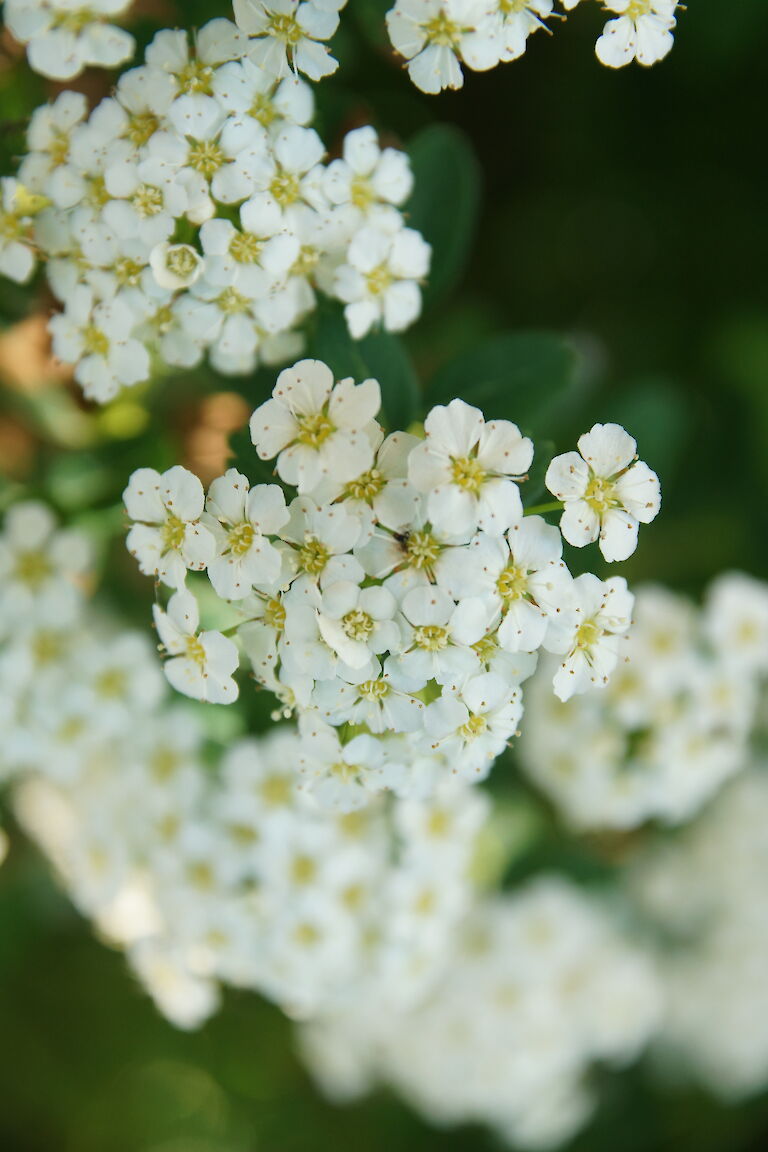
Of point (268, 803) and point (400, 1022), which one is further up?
point (268, 803)

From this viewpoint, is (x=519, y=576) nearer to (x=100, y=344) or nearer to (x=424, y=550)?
(x=424, y=550)

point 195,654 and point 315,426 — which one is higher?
point 315,426

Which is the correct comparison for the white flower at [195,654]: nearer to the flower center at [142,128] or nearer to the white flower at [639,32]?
the flower center at [142,128]

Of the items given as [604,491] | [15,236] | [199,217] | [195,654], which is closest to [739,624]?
[604,491]

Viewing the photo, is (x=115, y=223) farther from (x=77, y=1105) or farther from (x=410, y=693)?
(x=77, y=1105)

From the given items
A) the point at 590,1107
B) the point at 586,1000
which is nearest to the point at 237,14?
the point at 586,1000

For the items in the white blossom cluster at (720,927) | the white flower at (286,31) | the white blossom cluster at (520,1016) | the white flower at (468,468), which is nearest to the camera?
the white flower at (468,468)

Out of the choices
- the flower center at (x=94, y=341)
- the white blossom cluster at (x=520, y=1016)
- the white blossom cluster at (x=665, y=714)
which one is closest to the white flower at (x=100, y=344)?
the flower center at (x=94, y=341)
